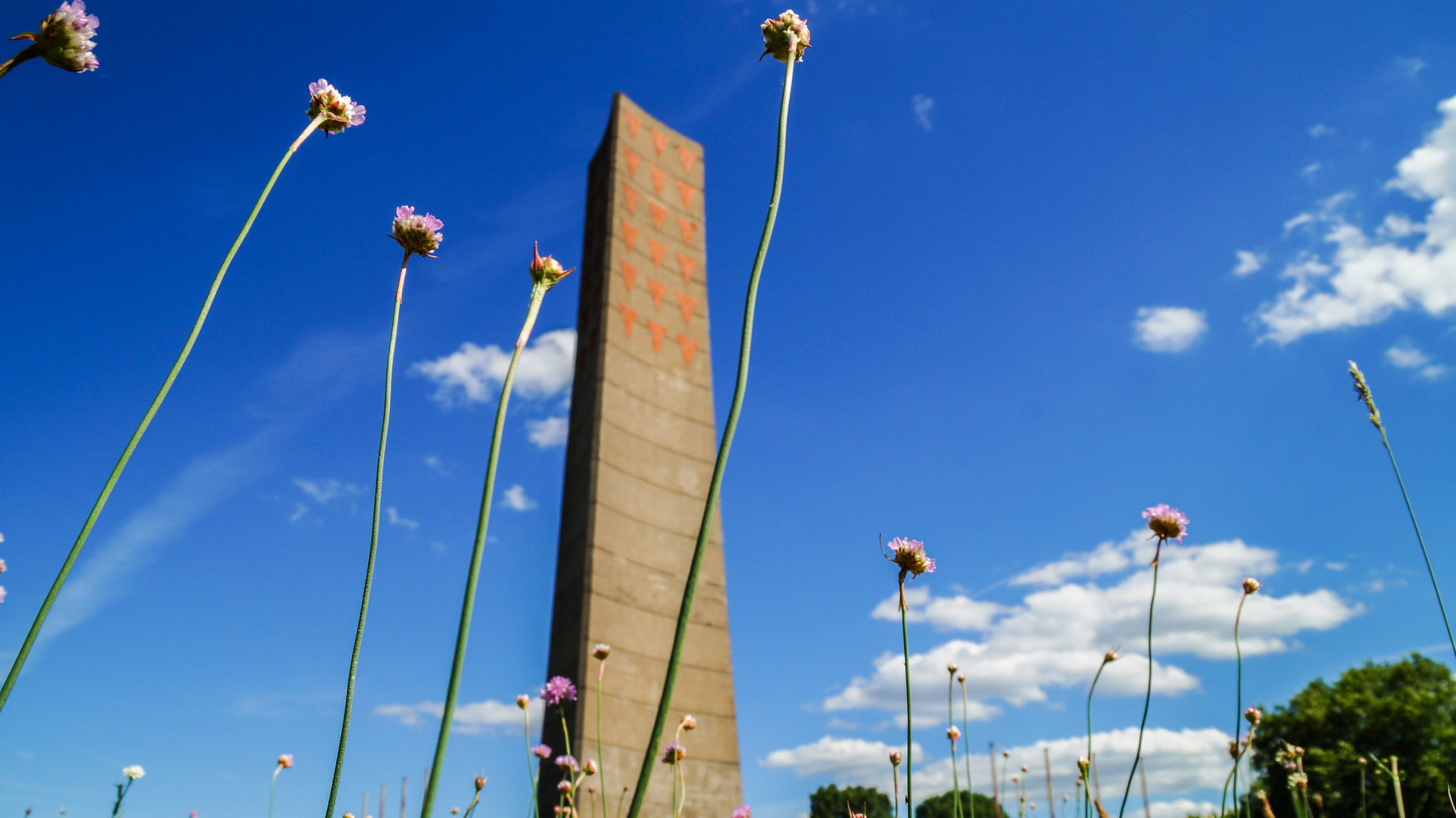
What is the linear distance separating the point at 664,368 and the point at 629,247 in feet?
5.57

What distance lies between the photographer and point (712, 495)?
767 mm

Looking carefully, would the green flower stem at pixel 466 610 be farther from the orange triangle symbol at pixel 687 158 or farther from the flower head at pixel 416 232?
the orange triangle symbol at pixel 687 158

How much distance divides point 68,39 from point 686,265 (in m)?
10.2

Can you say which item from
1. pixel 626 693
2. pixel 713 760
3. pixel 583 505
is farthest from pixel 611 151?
pixel 713 760

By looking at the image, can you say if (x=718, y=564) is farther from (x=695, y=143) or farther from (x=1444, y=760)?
(x=1444, y=760)

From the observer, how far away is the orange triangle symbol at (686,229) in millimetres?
11375

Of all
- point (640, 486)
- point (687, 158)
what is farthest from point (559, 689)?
point (687, 158)

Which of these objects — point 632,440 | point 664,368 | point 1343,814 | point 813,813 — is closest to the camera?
point 632,440

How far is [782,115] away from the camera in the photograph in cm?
112

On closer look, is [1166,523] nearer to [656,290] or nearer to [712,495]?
[712,495]

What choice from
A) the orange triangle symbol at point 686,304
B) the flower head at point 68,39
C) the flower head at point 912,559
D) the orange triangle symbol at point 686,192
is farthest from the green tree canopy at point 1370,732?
the flower head at point 68,39

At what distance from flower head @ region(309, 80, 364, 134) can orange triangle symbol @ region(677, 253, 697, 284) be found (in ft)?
31.6

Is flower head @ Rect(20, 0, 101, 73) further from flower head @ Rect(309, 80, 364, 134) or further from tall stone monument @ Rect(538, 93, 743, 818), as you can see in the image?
tall stone monument @ Rect(538, 93, 743, 818)

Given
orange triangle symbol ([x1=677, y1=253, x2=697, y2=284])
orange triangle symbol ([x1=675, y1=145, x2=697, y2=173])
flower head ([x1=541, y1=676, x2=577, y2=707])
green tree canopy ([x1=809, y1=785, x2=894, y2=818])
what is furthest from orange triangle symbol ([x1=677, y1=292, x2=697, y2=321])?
green tree canopy ([x1=809, y1=785, x2=894, y2=818])
